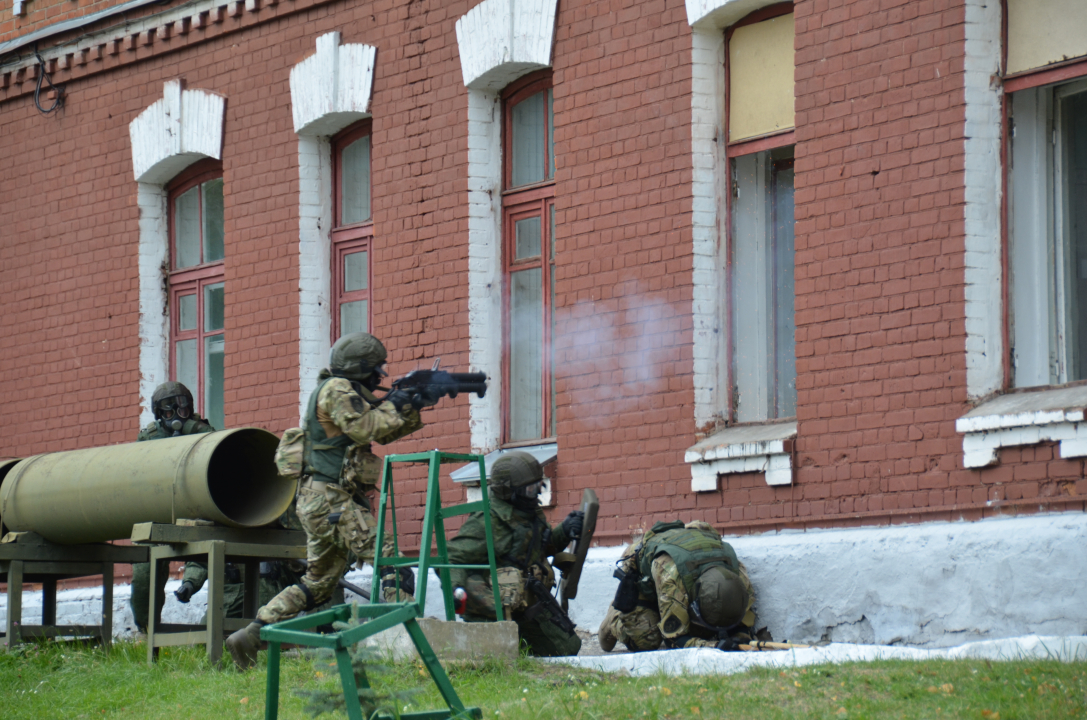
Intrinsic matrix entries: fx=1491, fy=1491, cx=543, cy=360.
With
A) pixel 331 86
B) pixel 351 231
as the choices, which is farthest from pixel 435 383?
pixel 331 86

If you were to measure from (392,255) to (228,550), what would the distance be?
2901 mm

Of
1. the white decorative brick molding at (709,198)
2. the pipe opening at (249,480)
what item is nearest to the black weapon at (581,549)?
the white decorative brick molding at (709,198)

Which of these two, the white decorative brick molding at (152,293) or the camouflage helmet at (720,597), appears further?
the white decorative brick molding at (152,293)

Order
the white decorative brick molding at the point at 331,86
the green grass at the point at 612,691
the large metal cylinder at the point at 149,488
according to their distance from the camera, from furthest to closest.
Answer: the white decorative brick molding at the point at 331,86 → the large metal cylinder at the point at 149,488 → the green grass at the point at 612,691

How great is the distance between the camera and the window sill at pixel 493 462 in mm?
9758

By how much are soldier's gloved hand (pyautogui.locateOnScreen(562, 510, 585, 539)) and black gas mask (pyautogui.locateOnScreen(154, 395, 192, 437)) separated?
3.48 m

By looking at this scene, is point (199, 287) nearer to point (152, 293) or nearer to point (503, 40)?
point (152, 293)

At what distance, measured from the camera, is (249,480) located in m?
9.53

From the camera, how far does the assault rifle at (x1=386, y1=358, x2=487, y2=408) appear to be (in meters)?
8.16

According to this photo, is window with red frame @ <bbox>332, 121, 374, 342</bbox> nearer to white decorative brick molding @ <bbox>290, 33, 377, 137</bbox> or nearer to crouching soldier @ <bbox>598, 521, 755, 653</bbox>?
white decorative brick molding @ <bbox>290, 33, 377, 137</bbox>

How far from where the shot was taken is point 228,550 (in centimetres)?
884

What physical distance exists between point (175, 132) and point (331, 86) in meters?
1.77

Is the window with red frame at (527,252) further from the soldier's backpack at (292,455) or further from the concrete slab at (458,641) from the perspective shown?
the concrete slab at (458,641)

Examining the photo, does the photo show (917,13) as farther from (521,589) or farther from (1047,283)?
(521,589)
